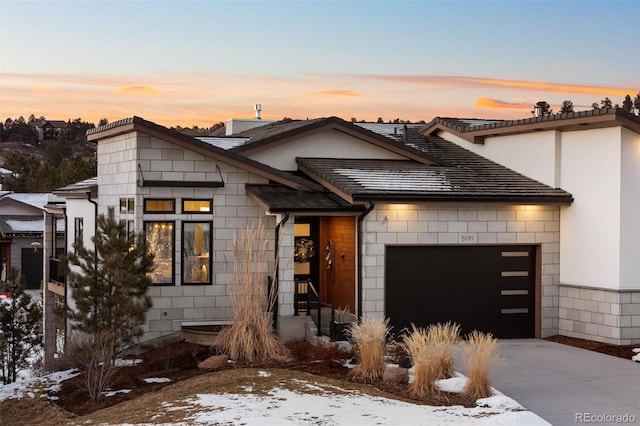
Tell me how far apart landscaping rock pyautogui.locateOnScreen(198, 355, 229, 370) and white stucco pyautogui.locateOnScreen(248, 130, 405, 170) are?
583 cm

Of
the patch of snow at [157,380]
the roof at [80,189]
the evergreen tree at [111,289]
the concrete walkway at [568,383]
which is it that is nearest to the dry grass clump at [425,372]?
the concrete walkway at [568,383]

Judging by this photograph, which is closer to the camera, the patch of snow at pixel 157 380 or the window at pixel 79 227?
the patch of snow at pixel 157 380

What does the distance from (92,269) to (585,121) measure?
940cm

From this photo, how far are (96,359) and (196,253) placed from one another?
3.89 metres

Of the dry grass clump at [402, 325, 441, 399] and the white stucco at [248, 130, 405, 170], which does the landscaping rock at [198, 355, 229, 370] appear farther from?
the white stucco at [248, 130, 405, 170]

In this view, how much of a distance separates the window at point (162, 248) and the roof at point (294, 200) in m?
1.75

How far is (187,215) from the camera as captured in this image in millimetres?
16141

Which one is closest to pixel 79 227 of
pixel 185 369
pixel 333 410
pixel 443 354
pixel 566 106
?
pixel 185 369

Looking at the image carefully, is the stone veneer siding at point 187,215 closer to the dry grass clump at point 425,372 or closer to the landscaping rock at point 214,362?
the landscaping rock at point 214,362

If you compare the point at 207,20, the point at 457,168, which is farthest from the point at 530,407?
the point at 207,20

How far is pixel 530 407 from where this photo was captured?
1111 centimetres

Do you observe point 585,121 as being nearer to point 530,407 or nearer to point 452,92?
point 530,407

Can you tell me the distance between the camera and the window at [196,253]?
636 inches

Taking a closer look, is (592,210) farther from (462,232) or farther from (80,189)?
(80,189)
